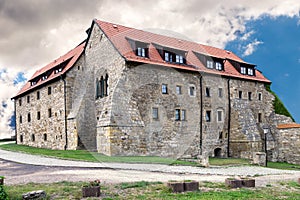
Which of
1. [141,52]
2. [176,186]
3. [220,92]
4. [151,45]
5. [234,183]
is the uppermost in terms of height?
[151,45]

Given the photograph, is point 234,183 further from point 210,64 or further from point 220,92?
point 210,64

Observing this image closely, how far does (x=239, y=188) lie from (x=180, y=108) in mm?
14419

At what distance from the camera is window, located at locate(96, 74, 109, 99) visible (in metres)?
24.1

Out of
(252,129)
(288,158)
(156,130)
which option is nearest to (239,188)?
(156,130)

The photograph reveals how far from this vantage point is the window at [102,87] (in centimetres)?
2409

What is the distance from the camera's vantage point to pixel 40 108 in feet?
101

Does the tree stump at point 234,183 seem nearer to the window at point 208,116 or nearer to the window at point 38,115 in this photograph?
the window at point 208,116

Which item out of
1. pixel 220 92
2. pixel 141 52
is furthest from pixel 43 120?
pixel 220 92

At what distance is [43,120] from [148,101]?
1336cm

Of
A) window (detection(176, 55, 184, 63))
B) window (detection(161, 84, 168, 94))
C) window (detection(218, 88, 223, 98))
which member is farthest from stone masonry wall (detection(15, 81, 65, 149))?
window (detection(218, 88, 223, 98))

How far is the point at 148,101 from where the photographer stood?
74.4 feet

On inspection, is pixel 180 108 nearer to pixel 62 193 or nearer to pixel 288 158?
pixel 288 158

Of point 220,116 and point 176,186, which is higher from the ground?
point 220,116

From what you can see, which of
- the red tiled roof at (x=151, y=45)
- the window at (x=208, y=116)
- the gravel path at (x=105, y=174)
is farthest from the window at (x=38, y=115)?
the window at (x=208, y=116)
